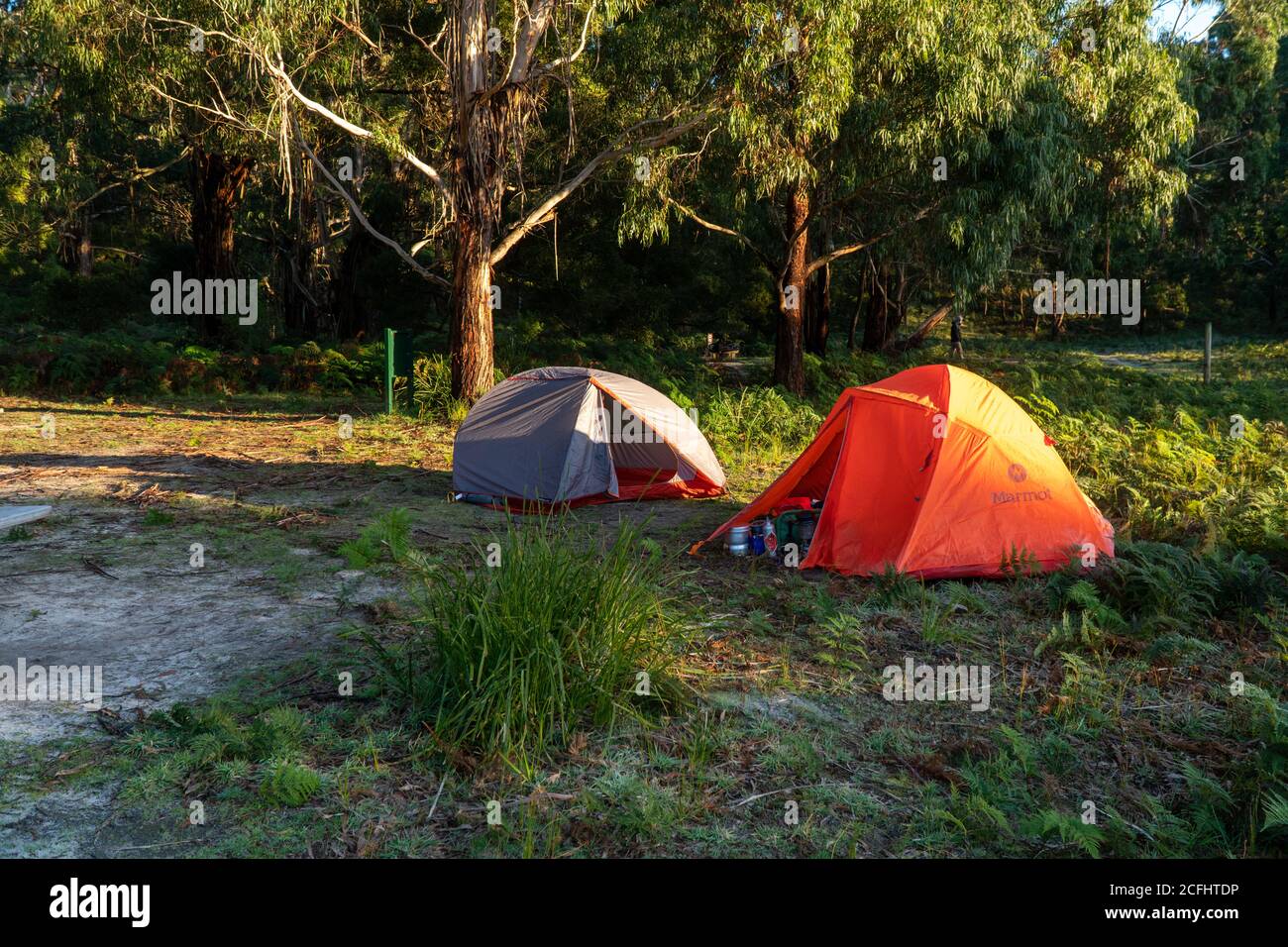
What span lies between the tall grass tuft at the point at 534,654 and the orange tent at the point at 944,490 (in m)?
2.59

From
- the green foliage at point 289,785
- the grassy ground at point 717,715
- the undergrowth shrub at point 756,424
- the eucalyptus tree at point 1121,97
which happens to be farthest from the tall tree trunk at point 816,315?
the green foliage at point 289,785

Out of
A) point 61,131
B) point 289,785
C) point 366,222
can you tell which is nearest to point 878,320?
point 366,222

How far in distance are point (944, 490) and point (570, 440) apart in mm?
3559

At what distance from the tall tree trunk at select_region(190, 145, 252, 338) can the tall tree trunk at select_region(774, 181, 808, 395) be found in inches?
370

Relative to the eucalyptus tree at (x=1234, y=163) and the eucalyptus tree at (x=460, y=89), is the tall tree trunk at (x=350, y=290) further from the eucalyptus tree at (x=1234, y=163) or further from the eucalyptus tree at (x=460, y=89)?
the eucalyptus tree at (x=1234, y=163)

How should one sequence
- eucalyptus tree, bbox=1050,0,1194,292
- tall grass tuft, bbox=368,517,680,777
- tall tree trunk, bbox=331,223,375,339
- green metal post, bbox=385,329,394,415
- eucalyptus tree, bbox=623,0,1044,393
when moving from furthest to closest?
tall tree trunk, bbox=331,223,375,339 → eucalyptus tree, bbox=1050,0,1194,292 → green metal post, bbox=385,329,394,415 → eucalyptus tree, bbox=623,0,1044,393 → tall grass tuft, bbox=368,517,680,777

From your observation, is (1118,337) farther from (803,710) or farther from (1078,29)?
(803,710)

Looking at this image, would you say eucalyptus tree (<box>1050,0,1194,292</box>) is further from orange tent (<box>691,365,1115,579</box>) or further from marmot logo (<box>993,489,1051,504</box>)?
marmot logo (<box>993,489,1051,504</box>)

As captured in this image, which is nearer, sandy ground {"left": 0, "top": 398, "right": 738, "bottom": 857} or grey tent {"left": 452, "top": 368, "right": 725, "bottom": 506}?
sandy ground {"left": 0, "top": 398, "right": 738, "bottom": 857}

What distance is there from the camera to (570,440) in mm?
9508

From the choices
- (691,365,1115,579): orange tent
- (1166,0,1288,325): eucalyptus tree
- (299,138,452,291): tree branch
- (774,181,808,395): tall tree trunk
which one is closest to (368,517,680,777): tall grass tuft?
(691,365,1115,579): orange tent

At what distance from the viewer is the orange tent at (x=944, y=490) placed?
7020 millimetres

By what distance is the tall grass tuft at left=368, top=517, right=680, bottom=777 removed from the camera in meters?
4.29
